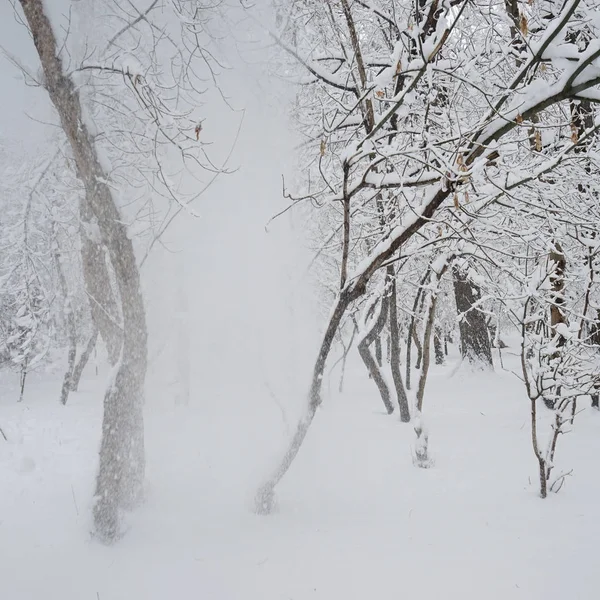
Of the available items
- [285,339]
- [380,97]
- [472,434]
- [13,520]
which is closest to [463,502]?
[472,434]

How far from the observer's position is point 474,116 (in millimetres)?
6293

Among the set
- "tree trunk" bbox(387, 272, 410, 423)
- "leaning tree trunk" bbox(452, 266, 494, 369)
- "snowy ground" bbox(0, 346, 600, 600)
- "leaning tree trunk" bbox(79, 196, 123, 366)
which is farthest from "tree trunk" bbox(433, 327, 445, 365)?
"leaning tree trunk" bbox(79, 196, 123, 366)

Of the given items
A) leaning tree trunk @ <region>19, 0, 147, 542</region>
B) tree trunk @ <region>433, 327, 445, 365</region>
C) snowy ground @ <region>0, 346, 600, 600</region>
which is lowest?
snowy ground @ <region>0, 346, 600, 600</region>

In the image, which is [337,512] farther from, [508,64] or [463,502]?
[508,64]

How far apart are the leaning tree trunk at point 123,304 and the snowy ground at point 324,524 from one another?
0.31 metres

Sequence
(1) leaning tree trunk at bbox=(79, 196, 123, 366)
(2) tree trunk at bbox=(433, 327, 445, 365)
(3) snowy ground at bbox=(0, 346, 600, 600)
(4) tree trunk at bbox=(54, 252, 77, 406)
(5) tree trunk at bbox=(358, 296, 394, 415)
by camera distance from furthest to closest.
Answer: (2) tree trunk at bbox=(433, 327, 445, 365) < (4) tree trunk at bbox=(54, 252, 77, 406) < (5) tree trunk at bbox=(358, 296, 394, 415) < (1) leaning tree trunk at bbox=(79, 196, 123, 366) < (3) snowy ground at bbox=(0, 346, 600, 600)

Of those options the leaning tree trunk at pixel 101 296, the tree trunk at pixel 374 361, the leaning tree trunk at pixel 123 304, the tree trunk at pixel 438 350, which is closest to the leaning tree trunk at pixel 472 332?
the tree trunk at pixel 374 361

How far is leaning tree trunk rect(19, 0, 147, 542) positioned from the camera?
3.30 m

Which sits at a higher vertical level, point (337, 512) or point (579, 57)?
point (579, 57)

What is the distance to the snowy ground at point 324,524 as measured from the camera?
2836 mm

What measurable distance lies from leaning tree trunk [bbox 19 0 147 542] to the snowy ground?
308 millimetres

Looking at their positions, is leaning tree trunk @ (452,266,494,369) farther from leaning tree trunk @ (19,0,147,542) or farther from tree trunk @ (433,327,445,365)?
tree trunk @ (433,327,445,365)

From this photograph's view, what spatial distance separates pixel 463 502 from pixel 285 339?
314 cm

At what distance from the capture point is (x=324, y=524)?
12.1ft
